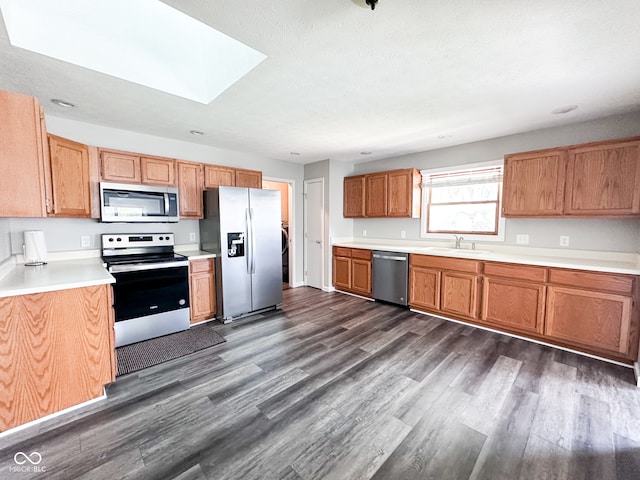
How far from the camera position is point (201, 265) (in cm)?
351

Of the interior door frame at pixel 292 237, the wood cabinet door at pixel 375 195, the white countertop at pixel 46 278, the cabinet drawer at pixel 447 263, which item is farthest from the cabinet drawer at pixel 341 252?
the white countertop at pixel 46 278

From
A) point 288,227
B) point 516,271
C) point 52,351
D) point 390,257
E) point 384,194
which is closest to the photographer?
point 52,351

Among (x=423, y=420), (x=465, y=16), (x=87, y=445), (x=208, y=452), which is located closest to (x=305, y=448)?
(x=208, y=452)

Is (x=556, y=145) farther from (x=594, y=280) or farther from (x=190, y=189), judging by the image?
(x=190, y=189)

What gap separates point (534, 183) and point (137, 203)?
466cm

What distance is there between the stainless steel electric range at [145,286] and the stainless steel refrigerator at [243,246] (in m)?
0.48

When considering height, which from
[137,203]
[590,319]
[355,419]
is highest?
[137,203]

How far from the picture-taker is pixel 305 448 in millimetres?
1598

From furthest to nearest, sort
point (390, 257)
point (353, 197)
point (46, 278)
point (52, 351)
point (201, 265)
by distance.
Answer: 1. point (353, 197)
2. point (390, 257)
3. point (201, 265)
4. point (46, 278)
5. point (52, 351)

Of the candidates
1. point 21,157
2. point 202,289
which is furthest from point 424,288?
point 21,157

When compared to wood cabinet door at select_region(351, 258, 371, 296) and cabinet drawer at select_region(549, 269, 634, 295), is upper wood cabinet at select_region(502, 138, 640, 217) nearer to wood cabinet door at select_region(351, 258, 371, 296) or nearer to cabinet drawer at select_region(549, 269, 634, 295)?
cabinet drawer at select_region(549, 269, 634, 295)

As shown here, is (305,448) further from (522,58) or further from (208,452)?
(522,58)

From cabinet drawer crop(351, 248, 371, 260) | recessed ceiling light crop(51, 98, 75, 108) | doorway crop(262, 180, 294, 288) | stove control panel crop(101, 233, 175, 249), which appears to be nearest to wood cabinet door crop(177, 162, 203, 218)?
stove control panel crop(101, 233, 175, 249)

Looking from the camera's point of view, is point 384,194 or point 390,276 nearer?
point 390,276
